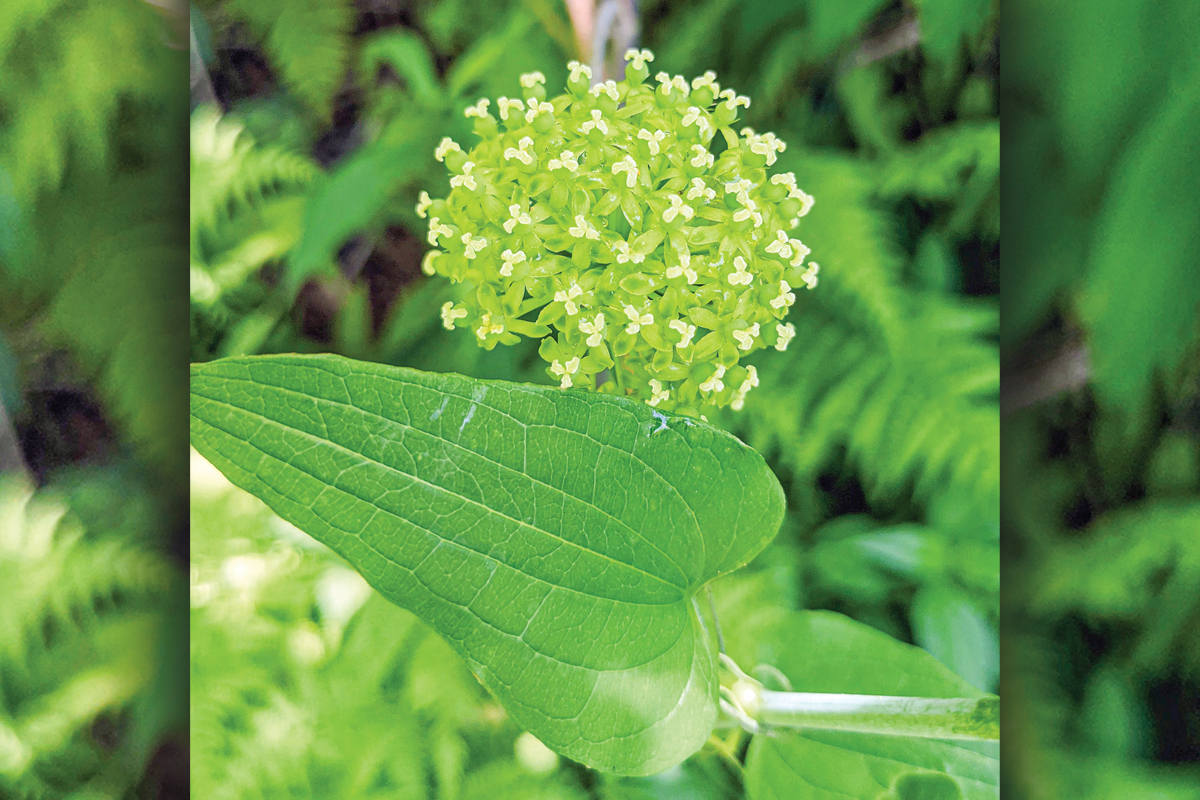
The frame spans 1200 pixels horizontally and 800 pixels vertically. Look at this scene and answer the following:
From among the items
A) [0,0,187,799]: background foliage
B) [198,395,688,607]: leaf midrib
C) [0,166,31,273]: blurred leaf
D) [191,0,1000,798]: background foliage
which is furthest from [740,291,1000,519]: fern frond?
[0,166,31,273]: blurred leaf

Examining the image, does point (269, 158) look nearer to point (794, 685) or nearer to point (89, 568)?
point (89, 568)

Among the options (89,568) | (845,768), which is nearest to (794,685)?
(845,768)

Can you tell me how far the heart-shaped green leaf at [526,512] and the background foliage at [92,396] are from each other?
0.26m

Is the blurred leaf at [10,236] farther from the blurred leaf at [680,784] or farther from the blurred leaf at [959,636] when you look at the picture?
the blurred leaf at [959,636]

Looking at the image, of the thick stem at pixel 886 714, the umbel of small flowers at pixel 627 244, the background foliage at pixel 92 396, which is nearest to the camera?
the umbel of small flowers at pixel 627 244

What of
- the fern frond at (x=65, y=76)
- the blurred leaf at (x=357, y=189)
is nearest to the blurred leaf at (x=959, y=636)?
the blurred leaf at (x=357, y=189)

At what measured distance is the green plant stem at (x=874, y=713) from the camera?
66 cm

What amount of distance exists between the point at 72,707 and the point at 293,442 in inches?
18.0

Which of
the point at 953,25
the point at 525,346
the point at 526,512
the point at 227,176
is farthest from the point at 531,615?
the point at 953,25

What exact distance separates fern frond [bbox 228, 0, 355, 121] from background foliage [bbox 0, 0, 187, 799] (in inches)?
3.9

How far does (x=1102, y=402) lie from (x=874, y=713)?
1.17 feet

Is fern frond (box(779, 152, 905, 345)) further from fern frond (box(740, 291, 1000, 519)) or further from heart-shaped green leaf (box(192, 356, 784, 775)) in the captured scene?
heart-shaped green leaf (box(192, 356, 784, 775))

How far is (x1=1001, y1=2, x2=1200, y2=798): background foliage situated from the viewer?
709 mm

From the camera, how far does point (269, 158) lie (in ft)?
2.41
